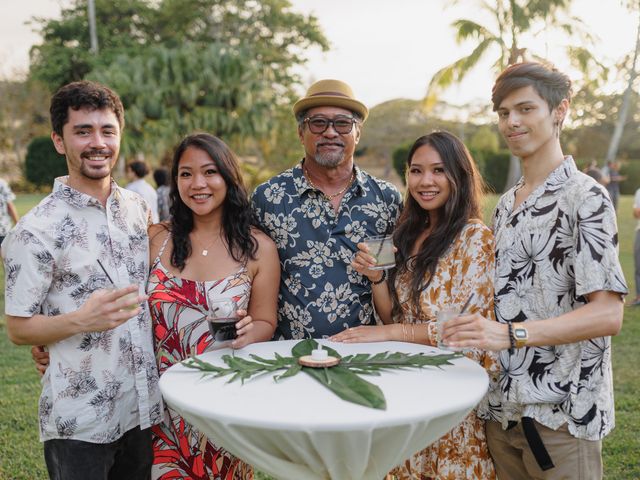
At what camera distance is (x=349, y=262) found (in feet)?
10.1

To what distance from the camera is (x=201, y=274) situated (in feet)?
8.91

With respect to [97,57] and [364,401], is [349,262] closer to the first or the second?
[364,401]

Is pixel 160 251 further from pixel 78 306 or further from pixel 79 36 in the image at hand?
pixel 79 36

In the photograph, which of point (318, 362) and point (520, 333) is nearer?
point (520, 333)

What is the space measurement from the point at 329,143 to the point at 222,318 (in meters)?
1.33

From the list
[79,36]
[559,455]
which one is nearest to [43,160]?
[79,36]

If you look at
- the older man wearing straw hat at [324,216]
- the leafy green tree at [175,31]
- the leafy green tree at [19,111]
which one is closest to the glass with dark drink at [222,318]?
the older man wearing straw hat at [324,216]

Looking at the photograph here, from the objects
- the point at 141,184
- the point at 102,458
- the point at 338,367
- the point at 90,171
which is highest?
the point at 141,184

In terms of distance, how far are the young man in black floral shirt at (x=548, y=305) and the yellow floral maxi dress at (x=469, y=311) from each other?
0.21 ft

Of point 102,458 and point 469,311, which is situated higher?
point 469,311

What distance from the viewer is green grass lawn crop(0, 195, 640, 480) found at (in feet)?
12.6

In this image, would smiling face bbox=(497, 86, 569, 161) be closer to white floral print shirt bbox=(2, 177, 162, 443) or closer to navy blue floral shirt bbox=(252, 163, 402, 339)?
navy blue floral shirt bbox=(252, 163, 402, 339)

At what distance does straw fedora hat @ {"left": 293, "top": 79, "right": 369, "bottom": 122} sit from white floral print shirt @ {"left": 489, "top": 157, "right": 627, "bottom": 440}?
1.28 m

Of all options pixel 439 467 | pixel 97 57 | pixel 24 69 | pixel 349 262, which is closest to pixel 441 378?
pixel 439 467
